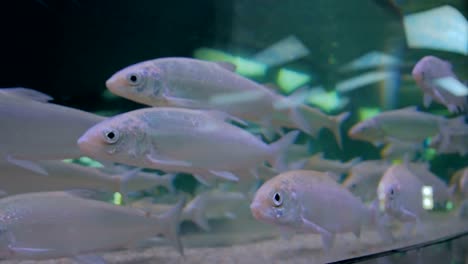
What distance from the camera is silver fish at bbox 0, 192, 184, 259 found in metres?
2.27

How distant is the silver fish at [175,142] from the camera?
2.42 meters

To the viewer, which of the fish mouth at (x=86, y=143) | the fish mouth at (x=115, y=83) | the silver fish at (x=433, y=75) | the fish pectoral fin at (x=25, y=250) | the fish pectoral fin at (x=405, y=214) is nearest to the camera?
the fish pectoral fin at (x=25, y=250)

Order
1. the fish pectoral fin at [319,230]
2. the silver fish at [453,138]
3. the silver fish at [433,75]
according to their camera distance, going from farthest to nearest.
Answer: the silver fish at [453,138]
the silver fish at [433,75]
the fish pectoral fin at [319,230]

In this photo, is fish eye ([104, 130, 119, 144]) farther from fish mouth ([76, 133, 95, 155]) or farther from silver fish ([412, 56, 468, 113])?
silver fish ([412, 56, 468, 113])

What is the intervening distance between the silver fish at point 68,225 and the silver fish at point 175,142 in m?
0.38

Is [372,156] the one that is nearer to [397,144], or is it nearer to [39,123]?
[397,144]

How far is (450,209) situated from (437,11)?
326 cm

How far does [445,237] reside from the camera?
3932 millimetres

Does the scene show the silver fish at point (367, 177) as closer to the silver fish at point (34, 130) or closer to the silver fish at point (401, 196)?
the silver fish at point (401, 196)

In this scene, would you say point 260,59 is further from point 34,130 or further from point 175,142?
point 34,130

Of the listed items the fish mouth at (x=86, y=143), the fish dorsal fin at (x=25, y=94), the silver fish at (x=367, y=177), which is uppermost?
the fish dorsal fin at (x=25, y=94)

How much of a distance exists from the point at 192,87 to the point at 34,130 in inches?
44.6

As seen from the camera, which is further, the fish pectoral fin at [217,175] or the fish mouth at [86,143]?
the fish pectoral fin at [217,175]

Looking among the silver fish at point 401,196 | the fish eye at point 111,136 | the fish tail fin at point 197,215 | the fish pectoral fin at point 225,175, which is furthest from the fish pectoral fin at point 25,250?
the silver fish at point 401,196
